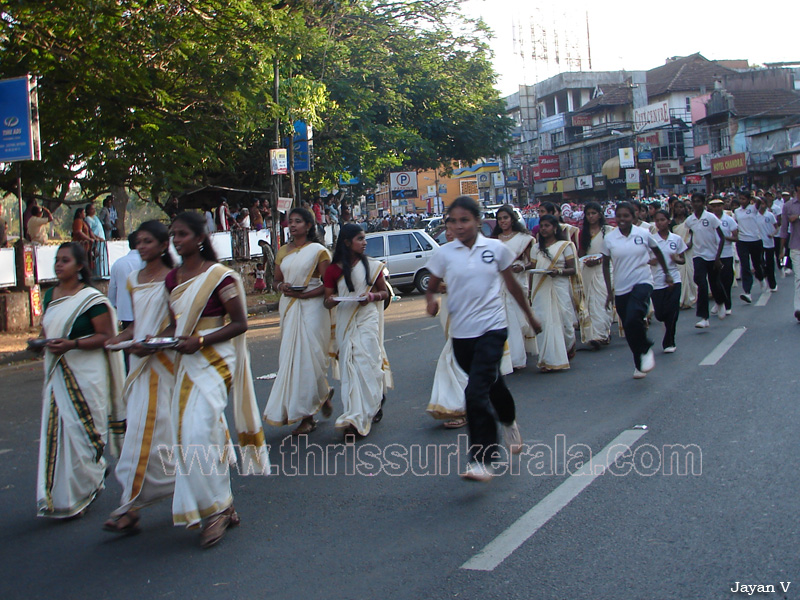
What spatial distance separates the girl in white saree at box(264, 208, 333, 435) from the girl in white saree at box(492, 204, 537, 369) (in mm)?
2367

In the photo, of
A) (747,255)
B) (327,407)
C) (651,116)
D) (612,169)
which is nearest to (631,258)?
(327,407)

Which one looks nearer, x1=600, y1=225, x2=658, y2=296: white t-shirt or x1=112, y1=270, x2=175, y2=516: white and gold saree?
x1=112, y1=270, x2=175, y2=516: white and gold saree

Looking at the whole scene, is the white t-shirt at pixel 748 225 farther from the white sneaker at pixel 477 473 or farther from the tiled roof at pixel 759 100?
the tiled roof at pixel 759 100

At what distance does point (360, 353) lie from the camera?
6.70 metres

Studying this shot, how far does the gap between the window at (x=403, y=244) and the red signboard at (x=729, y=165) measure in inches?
1248

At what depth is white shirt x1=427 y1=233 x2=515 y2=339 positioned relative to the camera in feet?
17.3

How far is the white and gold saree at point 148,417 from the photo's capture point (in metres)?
4.62

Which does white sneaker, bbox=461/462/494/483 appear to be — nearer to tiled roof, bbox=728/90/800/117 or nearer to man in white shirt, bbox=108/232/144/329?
man in white shirt, bbox=108/232/144/329

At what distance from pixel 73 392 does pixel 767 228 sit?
12757 mm

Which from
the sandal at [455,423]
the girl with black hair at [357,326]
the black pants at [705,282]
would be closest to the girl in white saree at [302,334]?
the girl with black hair at [357,326]

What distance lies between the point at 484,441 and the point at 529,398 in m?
2.81

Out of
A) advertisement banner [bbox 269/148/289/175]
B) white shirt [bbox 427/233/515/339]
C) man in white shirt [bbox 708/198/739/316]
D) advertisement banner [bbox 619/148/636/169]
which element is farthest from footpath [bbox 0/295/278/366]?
advertisement banner [bbox 619/148/636/169]

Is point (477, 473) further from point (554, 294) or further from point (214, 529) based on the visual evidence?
point (554, 294)

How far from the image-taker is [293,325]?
688 cm
